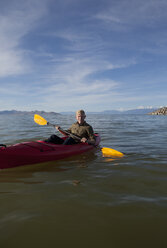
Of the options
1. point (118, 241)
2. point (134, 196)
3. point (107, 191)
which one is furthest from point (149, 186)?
point (118, 241)

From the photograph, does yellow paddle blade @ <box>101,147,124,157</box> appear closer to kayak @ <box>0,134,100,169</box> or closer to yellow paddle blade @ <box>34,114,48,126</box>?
kayak @ <box>0,134,100,169</box>

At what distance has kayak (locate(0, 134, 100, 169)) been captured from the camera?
180 inches

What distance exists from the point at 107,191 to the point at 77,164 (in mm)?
2017

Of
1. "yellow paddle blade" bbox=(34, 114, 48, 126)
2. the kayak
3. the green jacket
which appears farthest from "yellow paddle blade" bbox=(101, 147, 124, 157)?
"yellow paddle blade" bbox=(34, 114, 48, 126)

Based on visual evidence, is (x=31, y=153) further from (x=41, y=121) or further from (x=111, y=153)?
(x=41, y=121)

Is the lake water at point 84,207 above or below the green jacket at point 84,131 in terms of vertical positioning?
below

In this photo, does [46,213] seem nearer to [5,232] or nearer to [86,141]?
[5,232]

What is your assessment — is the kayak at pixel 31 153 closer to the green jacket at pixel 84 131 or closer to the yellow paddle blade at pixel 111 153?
the green jacket at pixel 84 131

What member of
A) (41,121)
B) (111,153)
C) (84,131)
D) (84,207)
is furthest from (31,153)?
(41,121)

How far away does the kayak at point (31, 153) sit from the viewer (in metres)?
4.57

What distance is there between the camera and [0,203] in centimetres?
296

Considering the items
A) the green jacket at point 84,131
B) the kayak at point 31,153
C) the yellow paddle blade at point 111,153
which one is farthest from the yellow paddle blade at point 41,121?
the yellow paddle blade at point 111,153

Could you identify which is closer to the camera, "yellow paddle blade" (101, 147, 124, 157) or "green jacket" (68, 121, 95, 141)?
"yellow paddle blade" (101, 147, 124, 157)

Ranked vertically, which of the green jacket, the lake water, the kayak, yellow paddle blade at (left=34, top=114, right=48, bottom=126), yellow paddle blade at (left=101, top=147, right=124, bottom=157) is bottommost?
the lake water
